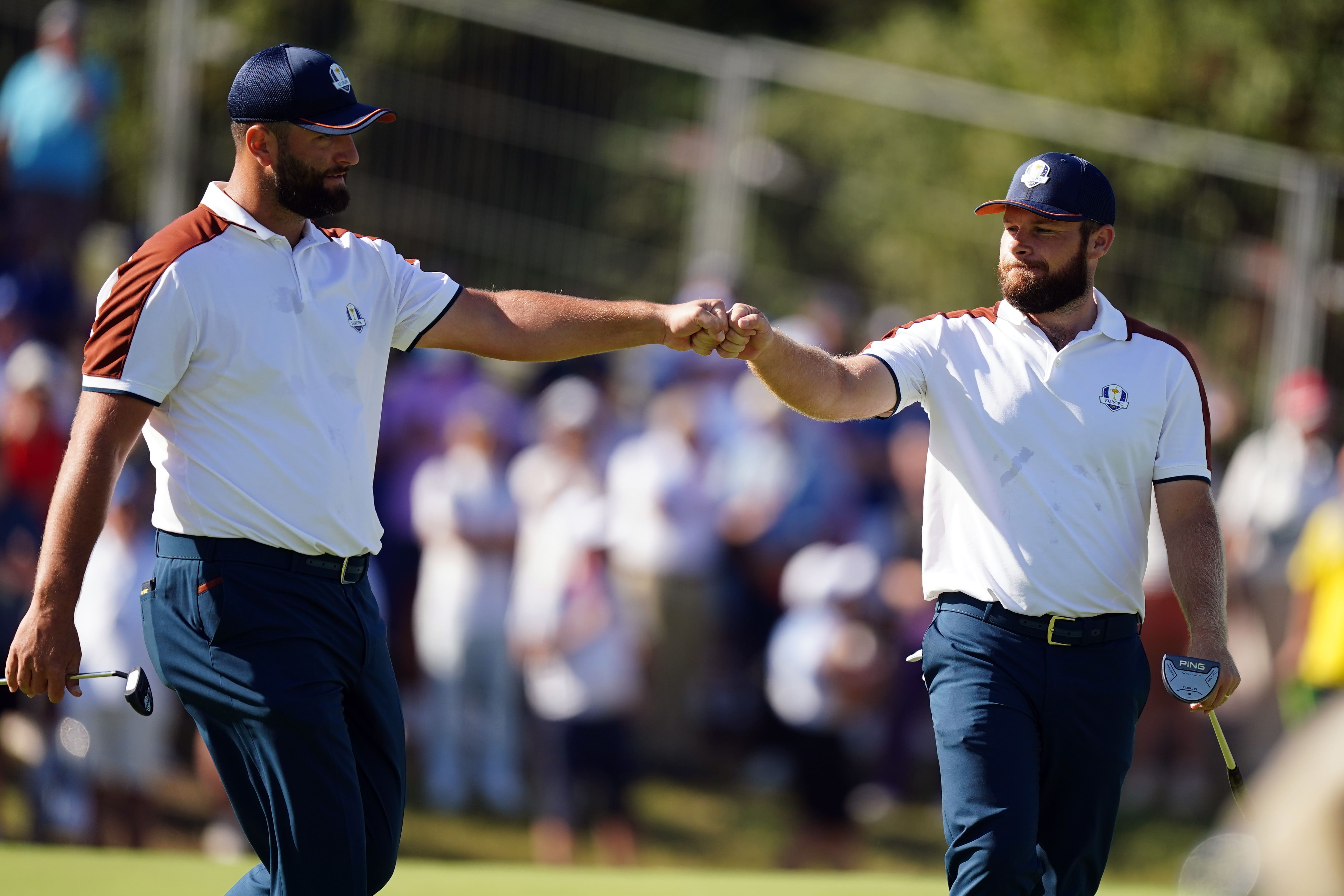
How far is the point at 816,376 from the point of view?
4.78m

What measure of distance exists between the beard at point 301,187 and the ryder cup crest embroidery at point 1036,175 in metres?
2.04

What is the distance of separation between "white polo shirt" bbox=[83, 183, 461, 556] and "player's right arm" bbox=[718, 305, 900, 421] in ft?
4.01

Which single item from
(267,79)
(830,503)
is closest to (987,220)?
(830,503)

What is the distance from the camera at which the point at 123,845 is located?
893 centimetres

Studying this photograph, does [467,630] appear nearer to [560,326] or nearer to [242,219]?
[560,326]

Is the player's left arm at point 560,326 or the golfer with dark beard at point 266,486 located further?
the player's left arm at point 560,326

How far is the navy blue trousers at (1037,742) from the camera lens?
4.50m

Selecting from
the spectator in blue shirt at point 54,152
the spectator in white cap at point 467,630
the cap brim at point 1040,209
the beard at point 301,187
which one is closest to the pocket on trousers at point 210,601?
the beard at point 301,187

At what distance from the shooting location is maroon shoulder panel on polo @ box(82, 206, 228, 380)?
13.3ft

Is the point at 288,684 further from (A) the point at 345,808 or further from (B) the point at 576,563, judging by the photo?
(B) the point at 576,563

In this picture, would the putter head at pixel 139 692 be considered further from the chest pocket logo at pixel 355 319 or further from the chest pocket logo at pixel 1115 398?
the chest pocket logo at pixel 1115 398

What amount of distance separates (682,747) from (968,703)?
6161 millimetres

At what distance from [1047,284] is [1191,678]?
1.24m

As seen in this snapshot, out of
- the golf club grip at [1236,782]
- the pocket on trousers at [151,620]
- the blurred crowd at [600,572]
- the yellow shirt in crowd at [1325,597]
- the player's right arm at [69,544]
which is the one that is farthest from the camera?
the yellow shirt in crowd at [1325,597]
